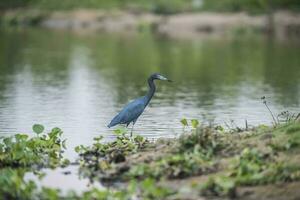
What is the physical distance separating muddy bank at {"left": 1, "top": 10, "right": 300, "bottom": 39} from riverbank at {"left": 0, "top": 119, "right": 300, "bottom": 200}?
1635 inches

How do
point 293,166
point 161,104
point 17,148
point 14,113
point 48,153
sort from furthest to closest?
point 161,104
point 14,113
point 48,153
point 17,148
point 293,166

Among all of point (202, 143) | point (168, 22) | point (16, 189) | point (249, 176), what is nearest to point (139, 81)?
point (202, 143)

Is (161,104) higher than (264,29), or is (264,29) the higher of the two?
(264,29)

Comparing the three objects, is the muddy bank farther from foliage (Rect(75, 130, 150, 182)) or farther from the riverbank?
the riverbank

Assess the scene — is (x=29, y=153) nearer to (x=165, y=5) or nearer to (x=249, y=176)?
(x=249, y=176)

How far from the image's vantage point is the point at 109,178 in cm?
1158

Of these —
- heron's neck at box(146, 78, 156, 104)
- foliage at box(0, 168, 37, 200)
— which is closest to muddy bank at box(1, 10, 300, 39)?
heron's neck at box(146, 78, 156, 104)

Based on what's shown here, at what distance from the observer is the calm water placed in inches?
749

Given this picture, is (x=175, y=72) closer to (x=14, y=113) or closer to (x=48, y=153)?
(x=14, y=113)

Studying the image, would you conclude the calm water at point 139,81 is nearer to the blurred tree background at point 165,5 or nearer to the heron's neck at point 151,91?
the heron's neck at point 151,91

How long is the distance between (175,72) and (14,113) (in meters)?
13.2

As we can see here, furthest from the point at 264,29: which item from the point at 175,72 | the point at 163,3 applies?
the point at 175,72

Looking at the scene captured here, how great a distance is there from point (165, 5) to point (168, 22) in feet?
5.35

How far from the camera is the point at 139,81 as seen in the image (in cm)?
2850
